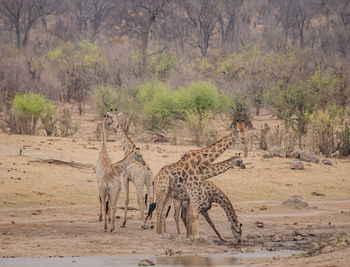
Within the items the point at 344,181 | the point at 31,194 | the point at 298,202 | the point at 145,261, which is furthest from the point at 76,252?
the point at 344,181

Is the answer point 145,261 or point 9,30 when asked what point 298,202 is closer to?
point 145,261

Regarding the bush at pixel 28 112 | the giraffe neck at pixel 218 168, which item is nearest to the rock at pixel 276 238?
the giraffe neck at pixel 218 168

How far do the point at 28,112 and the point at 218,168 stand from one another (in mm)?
11410

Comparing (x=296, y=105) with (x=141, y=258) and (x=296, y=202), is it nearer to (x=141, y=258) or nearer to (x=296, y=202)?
(x=296, y=202)

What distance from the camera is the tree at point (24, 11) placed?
151ft

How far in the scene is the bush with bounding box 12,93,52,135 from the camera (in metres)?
19.1

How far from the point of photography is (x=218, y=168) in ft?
30.4

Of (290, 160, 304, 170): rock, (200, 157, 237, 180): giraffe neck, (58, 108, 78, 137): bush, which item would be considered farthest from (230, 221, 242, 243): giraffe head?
(58, 108, 78, 137): bush

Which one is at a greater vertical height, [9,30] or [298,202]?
[9,30]

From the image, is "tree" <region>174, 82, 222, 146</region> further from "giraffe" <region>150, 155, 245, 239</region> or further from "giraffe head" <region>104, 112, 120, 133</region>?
"giraffe" <region>150, 155, 245, 239</region>

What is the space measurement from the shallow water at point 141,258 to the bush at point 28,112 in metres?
11.9

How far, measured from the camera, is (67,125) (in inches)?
807

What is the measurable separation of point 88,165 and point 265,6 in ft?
151

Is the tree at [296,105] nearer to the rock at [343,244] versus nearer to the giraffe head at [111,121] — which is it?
the giraffe head at [111,121]
